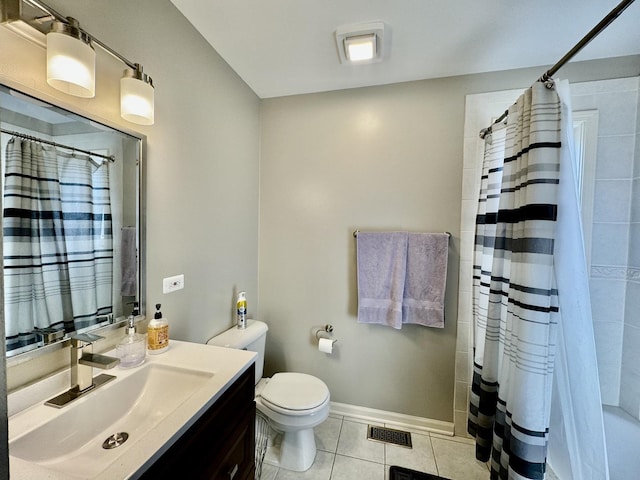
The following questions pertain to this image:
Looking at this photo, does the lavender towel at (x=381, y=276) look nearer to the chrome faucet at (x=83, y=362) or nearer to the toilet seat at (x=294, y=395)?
the toilet seat at (x=294, y=395)

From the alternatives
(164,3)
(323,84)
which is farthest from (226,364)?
(323,84)

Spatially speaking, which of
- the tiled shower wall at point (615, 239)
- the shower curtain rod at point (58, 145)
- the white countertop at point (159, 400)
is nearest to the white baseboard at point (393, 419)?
the tiled shower wall at point (615, 239)

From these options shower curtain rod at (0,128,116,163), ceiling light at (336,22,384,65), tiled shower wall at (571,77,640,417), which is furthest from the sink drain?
tiled shower wall at (571,77,640,417)

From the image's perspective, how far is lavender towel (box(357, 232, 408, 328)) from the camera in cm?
183

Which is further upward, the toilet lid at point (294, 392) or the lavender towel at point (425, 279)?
the lavender towel at point (425, 279)

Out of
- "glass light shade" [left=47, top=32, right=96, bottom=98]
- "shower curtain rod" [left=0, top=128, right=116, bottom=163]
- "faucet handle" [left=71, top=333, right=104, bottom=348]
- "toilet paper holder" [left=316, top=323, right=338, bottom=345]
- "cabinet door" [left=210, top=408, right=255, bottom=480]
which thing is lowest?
"cabinet door" [left=210, top=408, right=255, bottom=480]

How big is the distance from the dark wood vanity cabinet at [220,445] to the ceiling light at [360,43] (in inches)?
65.9

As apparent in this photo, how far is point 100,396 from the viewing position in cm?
90

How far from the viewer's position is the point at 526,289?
1.12 meters

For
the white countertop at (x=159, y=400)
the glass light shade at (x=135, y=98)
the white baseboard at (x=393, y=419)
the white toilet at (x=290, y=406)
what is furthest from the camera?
the white baseboard at (x=393, y=419)

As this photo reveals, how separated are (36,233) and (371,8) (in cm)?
158

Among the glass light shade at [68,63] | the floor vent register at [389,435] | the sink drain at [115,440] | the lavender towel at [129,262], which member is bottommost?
the floor vent register at [389,435]

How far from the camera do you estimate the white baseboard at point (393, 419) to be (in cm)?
189

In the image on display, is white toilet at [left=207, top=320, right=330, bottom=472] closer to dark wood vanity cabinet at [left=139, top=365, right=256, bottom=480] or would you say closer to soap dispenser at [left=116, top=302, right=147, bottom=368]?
dark wood vanity cabinet at [left=139, top=365, right=256, bottom=480]
